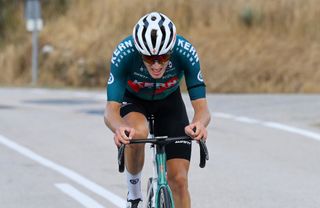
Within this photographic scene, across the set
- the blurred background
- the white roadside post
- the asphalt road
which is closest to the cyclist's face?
the asphalt road

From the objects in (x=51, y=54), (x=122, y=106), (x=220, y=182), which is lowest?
(x=51, y=54)

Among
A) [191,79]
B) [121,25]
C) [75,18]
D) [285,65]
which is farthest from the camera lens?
[75,18]

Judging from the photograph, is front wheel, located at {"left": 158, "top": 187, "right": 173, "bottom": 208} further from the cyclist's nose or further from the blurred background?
the blurred background

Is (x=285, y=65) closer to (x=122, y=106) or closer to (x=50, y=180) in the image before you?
(x=50, y=180)

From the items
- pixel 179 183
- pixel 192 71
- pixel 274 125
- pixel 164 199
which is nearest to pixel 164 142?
pixel 164 199

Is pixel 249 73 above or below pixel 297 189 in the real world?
below

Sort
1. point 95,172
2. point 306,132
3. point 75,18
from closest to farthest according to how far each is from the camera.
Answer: point 95,172, point 306,132, point 75,18

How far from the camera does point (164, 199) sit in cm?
544

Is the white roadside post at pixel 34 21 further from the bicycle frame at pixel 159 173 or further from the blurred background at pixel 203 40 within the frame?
the bicycle frame at pixel 159 173

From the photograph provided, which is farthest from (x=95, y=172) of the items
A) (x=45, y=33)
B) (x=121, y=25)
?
(x=45, y=33)

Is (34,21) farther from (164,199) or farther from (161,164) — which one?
(164,199)

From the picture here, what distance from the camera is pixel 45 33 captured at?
108 ft

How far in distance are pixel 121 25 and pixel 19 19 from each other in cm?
602

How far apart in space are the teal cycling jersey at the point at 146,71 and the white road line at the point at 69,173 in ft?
7.87
